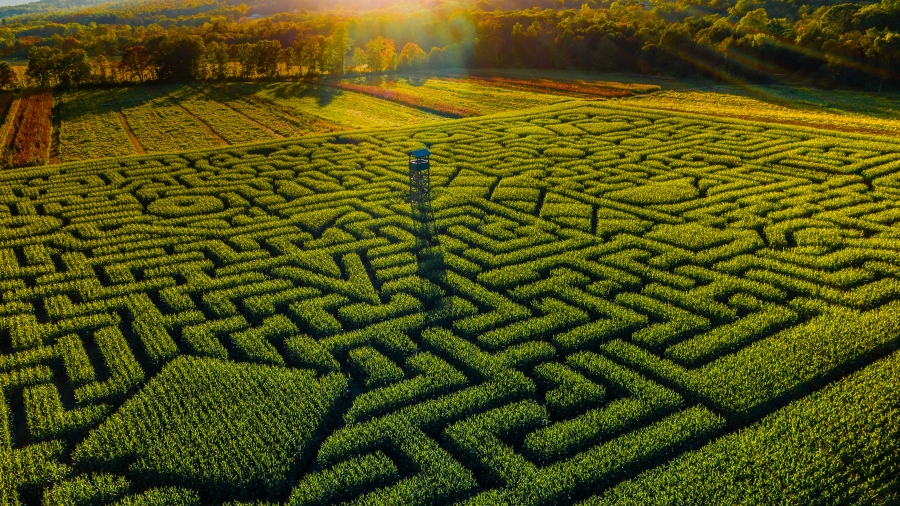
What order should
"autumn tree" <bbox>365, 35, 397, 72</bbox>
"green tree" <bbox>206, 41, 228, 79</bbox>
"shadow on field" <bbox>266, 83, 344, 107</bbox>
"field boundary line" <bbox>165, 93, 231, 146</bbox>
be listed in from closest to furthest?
"field boundary line" <bbox>165, 93, 231, 146</bbox> < "shadow on field" <bbox>266, 83, 344, 107</bbox> < "green tree" <bbox>206, 41, 228, 79</bbox> < "autumn tree" <bbox>365, 35, 397, 72</bbox>

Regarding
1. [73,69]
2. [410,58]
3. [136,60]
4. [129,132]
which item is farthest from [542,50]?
[73,69]

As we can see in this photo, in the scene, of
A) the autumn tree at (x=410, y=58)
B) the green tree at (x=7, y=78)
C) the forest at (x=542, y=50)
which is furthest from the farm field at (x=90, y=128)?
the autumn tree at (x=410, y=58)

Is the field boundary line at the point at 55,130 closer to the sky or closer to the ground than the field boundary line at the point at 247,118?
closer to the ground

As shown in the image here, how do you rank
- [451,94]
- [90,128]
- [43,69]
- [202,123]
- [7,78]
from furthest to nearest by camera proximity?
[451,94]
[43,69]
[7,78]
[202,123]
[90,128]

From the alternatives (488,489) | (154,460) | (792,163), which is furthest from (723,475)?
(792,163)

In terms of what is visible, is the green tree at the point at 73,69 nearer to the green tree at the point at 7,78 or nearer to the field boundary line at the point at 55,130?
the green tree at the point at 7,78

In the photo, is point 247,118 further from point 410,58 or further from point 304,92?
point 410,58

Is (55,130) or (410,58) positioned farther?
(410,58)

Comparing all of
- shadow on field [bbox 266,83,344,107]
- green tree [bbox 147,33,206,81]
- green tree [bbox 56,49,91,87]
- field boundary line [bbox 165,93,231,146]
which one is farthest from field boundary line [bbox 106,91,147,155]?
shadow on field [bbox 266,83,344,107]

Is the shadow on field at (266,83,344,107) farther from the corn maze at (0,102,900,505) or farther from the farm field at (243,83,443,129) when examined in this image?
the corn maze at (0,102,900,505)
